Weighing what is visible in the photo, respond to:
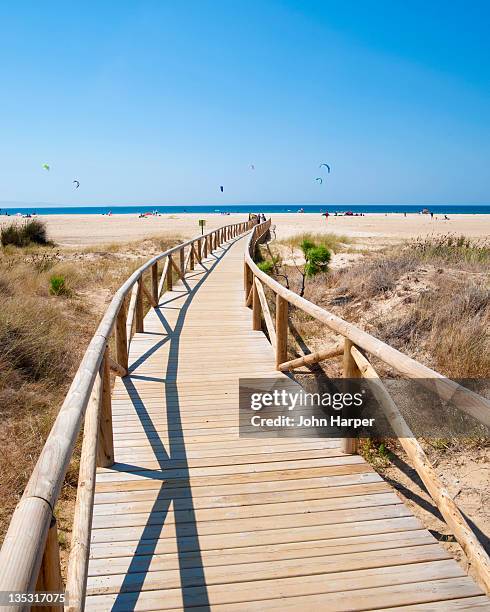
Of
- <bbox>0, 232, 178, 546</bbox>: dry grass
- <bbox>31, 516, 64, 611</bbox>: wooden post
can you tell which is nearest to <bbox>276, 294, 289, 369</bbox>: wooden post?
<bbox>0, 232, 178, 546</bbox>: dry grass

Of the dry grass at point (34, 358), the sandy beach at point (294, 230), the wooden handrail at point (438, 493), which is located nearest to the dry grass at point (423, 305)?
the wooden handrail at point (438, 493)

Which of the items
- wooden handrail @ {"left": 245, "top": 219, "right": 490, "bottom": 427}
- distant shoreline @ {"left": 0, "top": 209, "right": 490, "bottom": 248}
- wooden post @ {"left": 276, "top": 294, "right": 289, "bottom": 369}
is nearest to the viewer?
wooden handrail @ {"left": 245, "top": 219, "right": 490, "bottom": 427}

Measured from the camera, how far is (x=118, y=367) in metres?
4.91

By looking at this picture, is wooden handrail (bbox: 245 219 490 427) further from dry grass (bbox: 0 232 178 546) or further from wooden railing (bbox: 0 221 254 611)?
dry grass (bbox: 0 232 178 546)

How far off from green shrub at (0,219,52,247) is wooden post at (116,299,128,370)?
17.1 m

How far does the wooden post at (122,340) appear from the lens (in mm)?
5262

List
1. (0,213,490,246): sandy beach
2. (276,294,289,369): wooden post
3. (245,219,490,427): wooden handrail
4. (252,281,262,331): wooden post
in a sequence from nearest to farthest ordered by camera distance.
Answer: (245,219,490,427): wooden handrail → (276,294,289,369): wooden post → (252,281,262,331): wooden post → (0,213,490,246): sandy beach

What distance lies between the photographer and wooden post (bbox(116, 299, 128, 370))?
17.3ft

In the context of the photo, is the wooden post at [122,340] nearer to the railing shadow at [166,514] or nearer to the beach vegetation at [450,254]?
the railing shadow at [166,514]

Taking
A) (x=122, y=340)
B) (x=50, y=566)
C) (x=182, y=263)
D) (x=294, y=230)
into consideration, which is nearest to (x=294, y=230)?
(x=294, y=230)

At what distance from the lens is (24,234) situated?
70.6 ft

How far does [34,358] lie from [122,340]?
1.43m

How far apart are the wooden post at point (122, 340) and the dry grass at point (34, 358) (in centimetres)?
76

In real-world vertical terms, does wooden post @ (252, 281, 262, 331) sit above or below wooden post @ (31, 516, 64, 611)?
below
